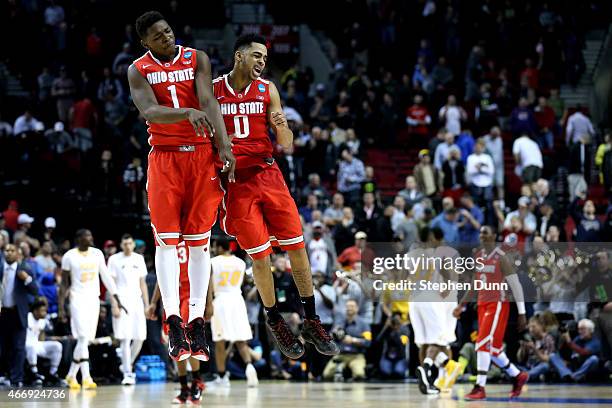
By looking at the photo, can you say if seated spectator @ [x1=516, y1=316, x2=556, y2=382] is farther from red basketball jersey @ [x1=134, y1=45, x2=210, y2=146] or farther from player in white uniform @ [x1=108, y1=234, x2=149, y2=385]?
red basketball jersey @ [x1=134, y1=45, x2=210, y2=146]

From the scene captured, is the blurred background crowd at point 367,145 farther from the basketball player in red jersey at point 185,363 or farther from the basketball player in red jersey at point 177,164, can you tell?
the basketball player in red jersey at point 177,164

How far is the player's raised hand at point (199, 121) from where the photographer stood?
9.78m

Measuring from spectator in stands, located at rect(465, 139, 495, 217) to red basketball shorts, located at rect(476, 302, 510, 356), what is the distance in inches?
262

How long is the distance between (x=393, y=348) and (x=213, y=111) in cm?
1054

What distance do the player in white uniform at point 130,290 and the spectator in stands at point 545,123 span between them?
32.5 feet

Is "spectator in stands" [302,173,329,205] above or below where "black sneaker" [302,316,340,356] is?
above

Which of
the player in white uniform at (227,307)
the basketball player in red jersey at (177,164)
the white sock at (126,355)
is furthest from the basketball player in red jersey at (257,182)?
the white sock at (126,355)

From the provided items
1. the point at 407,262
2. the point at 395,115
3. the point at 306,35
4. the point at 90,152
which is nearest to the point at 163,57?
the point at 407,262

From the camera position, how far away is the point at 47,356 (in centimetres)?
1883

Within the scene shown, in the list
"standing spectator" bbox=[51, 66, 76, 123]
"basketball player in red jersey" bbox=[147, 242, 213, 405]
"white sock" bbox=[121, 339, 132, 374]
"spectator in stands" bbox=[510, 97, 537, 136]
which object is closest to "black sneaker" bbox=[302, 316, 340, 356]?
"basketball player in red jersey" bbox=[147, 242, 213, 405]

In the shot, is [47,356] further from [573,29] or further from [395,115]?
[573,29]

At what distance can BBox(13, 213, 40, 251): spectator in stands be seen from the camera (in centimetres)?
2006

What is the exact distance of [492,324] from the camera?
1630 centimetres

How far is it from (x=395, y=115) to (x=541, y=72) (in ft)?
15.1
